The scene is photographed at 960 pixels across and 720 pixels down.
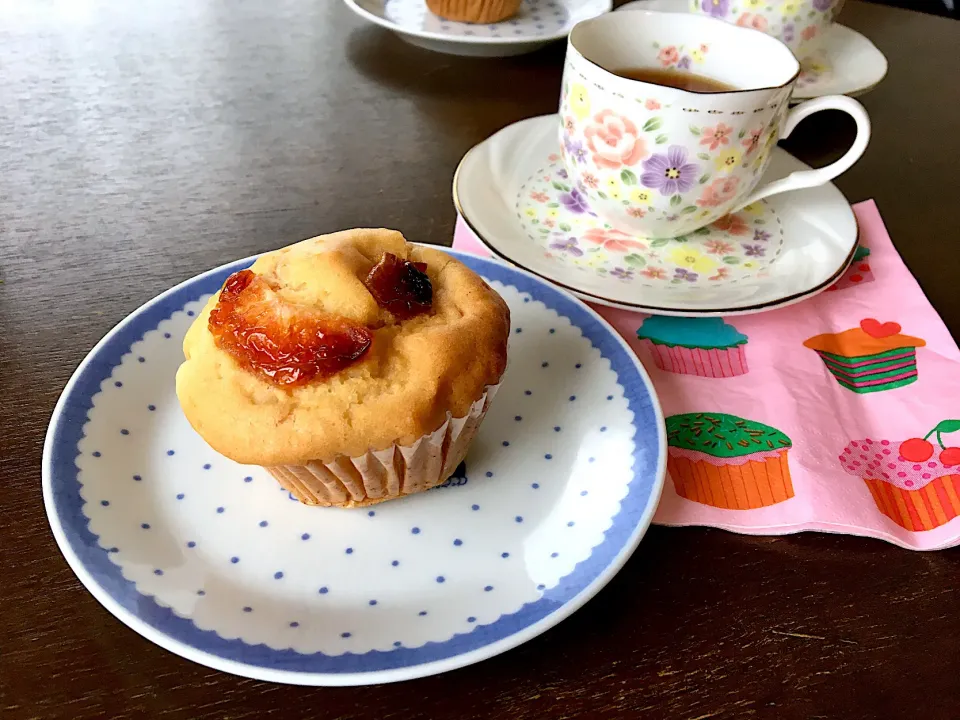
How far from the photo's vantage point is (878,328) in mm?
932

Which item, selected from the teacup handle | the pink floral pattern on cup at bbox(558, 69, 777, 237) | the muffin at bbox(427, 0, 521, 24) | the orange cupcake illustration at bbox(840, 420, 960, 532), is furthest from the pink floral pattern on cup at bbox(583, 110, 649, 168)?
the muffin at bbox(427, 0, 521, 24)

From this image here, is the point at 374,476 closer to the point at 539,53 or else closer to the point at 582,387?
the point at 582,387

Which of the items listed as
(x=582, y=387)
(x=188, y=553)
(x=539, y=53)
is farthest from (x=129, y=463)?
(x=539, y=53)

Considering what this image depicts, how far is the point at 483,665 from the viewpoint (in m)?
0.59

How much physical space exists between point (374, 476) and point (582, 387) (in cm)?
26

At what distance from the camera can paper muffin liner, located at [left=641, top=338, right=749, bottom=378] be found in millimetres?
862

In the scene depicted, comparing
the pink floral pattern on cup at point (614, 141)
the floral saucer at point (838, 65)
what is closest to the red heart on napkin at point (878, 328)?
the pink floral pattern on cup at point (614, 141)

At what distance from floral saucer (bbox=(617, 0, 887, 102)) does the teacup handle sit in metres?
0.27

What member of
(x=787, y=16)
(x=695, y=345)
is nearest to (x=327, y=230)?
(x=695, y=345)

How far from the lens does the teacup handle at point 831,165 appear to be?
98 centimetres

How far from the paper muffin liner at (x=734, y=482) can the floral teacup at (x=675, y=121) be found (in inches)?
14.8

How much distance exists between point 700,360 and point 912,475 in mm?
248

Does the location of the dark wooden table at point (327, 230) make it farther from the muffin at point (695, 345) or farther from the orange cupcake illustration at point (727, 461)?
the muffin at point (695, 345)

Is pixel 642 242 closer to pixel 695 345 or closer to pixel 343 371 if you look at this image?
pixel 695 345
